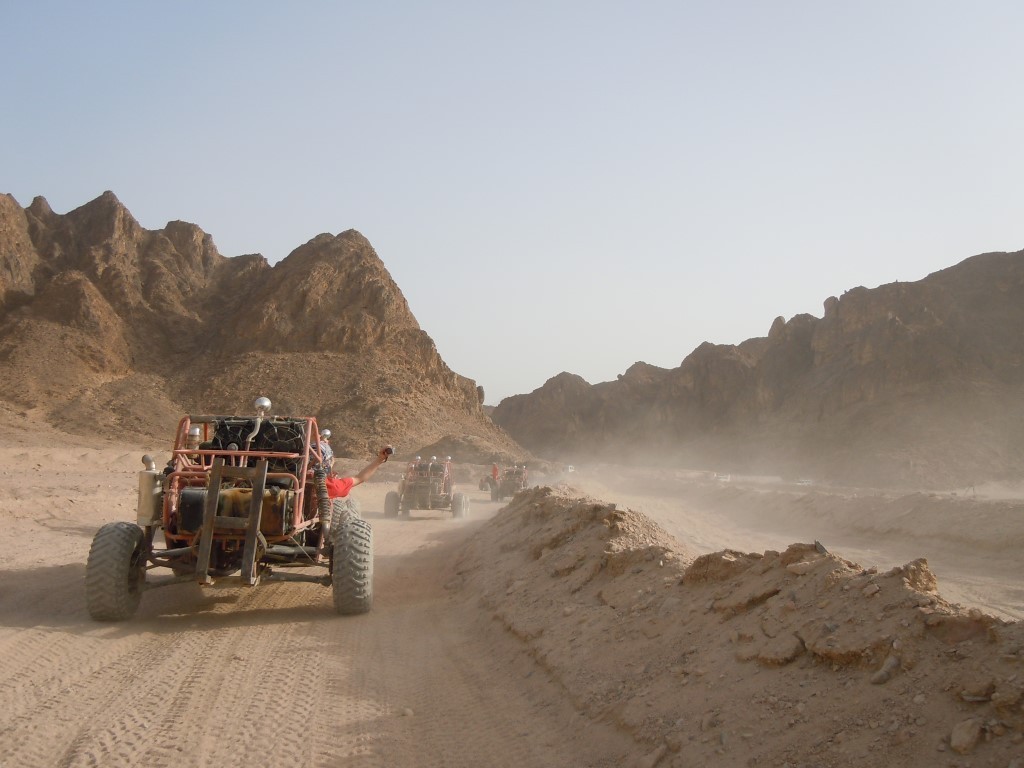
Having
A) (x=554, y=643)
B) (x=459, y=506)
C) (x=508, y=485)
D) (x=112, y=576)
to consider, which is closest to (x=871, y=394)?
(x=508, y=485)

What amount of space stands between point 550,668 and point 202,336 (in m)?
75.5

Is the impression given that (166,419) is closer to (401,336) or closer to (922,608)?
(401,336)

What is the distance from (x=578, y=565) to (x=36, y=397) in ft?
197

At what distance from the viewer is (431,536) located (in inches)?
736

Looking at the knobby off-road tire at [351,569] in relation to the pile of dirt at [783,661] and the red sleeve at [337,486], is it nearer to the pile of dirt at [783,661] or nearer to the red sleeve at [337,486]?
the red sleeve at [337,486]

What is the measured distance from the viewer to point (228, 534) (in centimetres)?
842

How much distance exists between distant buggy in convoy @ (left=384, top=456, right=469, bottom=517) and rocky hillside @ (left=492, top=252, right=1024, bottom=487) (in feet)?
152

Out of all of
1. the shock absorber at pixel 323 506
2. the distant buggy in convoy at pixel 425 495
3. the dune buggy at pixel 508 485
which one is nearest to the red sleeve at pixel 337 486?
the shock absorber at pixel 323 506

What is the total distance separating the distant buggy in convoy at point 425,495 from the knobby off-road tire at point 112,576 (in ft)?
55.5

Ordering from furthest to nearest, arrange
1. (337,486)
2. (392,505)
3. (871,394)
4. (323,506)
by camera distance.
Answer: (871,394)
(392,505)
(337,486)
(323,506)

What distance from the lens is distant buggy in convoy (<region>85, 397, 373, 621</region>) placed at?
8211mm

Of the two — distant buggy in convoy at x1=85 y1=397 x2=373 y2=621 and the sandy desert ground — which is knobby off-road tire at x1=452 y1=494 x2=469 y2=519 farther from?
distant buggy in convoy at x1=85 y1=397 x2=373 y2=621

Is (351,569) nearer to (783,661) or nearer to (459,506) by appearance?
(783,661)

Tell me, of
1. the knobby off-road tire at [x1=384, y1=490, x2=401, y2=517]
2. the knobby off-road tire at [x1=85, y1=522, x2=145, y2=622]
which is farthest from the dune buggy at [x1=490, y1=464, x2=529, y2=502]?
the knobby off-road tire at [x1=85, y1=522, x2=145, y2=622]
